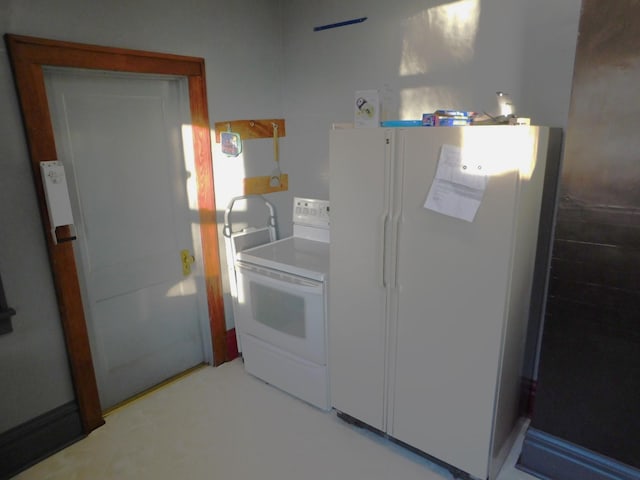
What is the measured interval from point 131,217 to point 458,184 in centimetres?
184

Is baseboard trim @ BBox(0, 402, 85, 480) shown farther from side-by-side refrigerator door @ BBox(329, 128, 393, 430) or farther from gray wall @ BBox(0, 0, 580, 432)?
side-by-side refrigerator door @ BBox(329, 128, 393, 430)

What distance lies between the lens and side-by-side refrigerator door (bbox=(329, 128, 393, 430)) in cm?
190

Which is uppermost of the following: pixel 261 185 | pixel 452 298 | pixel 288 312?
pixel 261 185

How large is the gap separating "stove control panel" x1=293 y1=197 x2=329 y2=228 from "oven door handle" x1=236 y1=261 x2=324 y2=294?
0.58 metres

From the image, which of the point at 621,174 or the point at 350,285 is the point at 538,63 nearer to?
the point at 621,174

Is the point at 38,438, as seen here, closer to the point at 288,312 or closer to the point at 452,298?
the point at 288,312

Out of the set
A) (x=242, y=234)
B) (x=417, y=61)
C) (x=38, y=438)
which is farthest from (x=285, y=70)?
(x=38, y=438)

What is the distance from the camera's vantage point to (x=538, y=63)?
6.52 ft

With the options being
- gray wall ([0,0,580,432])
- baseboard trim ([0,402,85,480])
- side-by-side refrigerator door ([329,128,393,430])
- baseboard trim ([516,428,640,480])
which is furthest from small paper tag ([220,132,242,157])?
baseboard trim ([516,428,640,480])

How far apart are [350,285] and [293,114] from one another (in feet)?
4.91

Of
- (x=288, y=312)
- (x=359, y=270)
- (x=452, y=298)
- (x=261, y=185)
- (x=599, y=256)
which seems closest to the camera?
(x=599, y=256)

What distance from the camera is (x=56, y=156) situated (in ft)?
6.50

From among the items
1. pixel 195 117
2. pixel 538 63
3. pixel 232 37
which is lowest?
pixel 195 117

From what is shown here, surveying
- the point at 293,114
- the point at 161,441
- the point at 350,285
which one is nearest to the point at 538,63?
the point at 350,285
